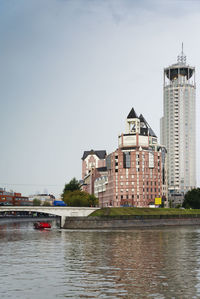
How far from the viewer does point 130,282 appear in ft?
137

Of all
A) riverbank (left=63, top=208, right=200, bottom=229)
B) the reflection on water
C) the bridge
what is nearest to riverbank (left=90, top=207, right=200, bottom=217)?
riverbank (left=63, top=208, right=200, bottom=229)

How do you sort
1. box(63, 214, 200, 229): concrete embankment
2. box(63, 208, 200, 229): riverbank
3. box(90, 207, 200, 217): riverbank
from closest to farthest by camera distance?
box(63, 214, 200, 229): concrete embankment
box(63, 208, 200, 229): riverbank
box(90, 207, 200, 217): riverbank

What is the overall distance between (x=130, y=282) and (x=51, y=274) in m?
9.49

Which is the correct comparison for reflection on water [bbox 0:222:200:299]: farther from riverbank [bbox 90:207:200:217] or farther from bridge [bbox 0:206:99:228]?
riverbank [bbox 90:207:200:217]

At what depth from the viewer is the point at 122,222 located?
5851 inches

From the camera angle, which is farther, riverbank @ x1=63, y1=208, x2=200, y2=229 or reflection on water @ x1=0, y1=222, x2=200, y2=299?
riverbank @ x1=63, y1=208, x2=200, y2=229

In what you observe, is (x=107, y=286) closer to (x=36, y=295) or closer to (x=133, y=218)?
(x=36, y=295)

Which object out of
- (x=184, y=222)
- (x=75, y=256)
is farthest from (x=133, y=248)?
(x=184, y=222)

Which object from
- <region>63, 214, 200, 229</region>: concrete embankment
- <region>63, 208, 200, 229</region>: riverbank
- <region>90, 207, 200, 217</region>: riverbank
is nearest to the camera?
<region>63, 214, 200, 229</region>: concrete embankment

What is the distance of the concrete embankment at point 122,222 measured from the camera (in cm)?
14488

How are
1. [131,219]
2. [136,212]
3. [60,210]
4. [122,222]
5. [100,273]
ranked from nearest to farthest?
1. [100,273]
2. [122,222]
3. [60,210]
4. [131,219]
5. [136,212]

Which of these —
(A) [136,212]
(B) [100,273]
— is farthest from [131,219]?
(B) [100,273]

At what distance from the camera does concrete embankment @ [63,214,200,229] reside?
145 meters

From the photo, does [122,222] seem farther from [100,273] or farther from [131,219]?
[100,273]
